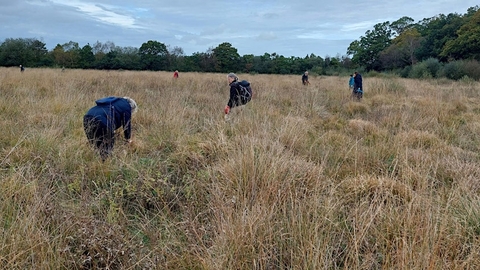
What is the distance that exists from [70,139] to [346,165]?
3872 millimetres

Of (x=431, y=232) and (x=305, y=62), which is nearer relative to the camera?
(x=431, y=232)

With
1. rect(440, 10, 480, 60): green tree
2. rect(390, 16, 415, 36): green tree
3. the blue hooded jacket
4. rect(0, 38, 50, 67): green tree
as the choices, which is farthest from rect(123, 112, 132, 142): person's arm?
rect(390, 16, 415, 36): green tree

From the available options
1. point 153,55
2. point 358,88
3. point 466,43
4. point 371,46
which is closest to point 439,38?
point 466,43

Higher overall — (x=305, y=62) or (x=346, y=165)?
(x=305, y=62)

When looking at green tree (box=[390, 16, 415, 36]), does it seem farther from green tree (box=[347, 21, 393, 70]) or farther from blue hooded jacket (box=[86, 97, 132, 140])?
blue hooded jacket (box=[86, 97, 132, 140])

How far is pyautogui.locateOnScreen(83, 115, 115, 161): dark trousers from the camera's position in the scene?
3697mm

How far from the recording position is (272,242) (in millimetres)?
1927

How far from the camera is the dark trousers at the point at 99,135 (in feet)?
12.1

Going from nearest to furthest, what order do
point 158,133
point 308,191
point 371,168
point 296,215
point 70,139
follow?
1. point 296,215
2. point 308,191
3. point 371,168
4. point 70,139
5. point 158,133

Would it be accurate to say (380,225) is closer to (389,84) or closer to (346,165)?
(346,165)

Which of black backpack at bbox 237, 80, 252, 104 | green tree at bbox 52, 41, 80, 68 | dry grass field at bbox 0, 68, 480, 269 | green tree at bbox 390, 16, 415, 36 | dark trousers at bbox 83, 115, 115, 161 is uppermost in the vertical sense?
green tree at bbox 390, 16, 415, 36

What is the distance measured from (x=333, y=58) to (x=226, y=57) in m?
24.3

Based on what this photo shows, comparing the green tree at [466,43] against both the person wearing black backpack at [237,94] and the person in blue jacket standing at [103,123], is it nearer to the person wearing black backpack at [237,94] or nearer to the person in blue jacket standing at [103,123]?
the person wearing black backpack at [237,94]

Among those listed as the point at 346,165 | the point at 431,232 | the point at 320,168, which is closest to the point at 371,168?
the point at 346,165
